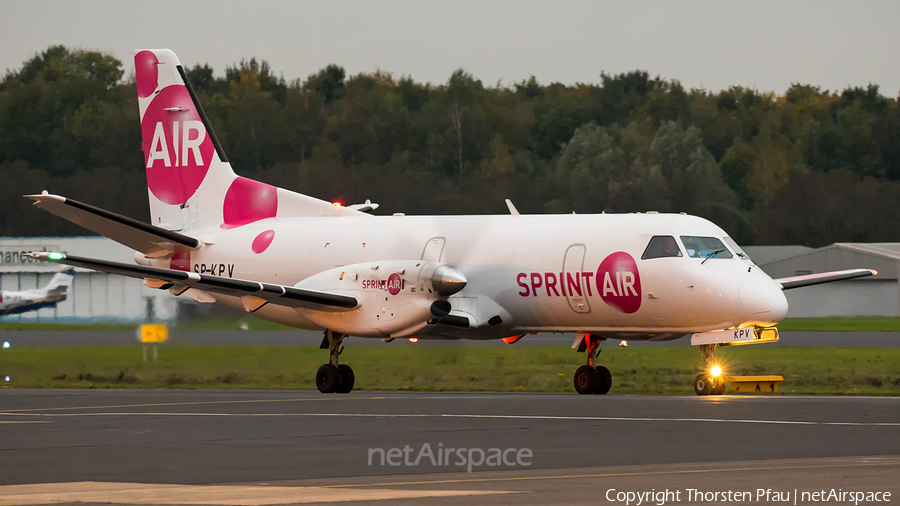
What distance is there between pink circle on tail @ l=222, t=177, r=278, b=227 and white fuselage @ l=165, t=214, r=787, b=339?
3.42 ft

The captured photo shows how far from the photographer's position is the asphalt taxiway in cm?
963

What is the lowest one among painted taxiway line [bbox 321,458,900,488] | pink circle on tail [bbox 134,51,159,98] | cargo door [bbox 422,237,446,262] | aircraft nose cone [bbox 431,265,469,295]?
painted taxiway line [bbox 321,458,900,488]

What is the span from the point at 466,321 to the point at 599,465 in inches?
440

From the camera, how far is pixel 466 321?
22.2m

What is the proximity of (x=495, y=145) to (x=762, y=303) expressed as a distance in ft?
173

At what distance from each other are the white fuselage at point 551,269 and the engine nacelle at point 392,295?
427 mm

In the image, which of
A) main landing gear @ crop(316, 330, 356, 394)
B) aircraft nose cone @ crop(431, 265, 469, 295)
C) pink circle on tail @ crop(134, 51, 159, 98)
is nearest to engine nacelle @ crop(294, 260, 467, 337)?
aircraft nose cone @ crop(431, 265, 469, 295)

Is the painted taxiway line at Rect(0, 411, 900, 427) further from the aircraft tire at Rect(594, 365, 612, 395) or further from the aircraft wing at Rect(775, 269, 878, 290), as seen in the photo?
the aircraft wing at Rect(775, 269, 878, 290)

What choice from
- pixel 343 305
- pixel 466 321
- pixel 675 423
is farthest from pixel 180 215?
pixel 675 423

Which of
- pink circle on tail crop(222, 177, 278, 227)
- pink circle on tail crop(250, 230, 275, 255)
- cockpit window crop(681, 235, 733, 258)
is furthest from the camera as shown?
pink circle on tail crop(222, 177, 278, 227)

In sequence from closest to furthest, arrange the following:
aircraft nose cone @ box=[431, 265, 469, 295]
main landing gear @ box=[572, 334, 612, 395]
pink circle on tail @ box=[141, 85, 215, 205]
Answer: aircraft nose cone @ box=[431, 265, 469, 295], main landing gear @ box=[572, 334, 612, 395], pink circle on tail @ box=[141, 85, 215, 205]

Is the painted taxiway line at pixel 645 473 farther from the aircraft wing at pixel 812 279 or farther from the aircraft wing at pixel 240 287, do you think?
the aircraft wing at pixel 240 287

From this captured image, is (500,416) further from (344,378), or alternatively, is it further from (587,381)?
(344,378)

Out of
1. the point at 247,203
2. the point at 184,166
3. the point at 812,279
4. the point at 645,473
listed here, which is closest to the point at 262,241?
the point at 247,203
